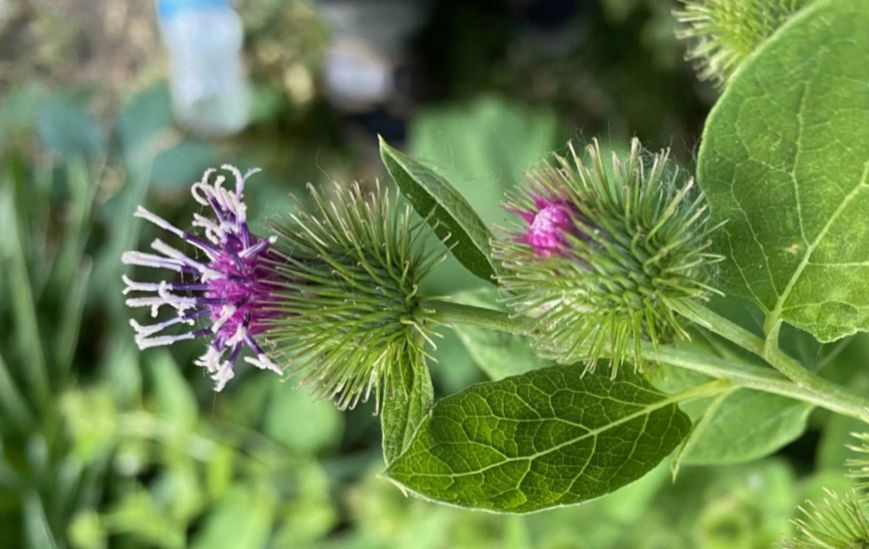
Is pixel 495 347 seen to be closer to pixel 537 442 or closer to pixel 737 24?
pixel 537 442

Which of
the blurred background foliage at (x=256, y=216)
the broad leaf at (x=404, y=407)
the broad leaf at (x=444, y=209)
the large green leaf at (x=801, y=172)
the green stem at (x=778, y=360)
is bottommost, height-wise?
the blurred background foliage at (x=256, y=216)

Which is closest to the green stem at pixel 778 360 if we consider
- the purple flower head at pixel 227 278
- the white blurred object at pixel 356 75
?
the purple flower head at pixel 227 278

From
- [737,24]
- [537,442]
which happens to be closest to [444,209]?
[537,442]

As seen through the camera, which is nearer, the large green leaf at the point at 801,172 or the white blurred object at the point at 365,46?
the large green leaf at the point at 801,172

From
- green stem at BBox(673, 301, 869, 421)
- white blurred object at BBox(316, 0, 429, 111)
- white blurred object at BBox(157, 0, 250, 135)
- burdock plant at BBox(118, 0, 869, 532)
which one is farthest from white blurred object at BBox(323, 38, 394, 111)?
green stem at BBox(673, 301, 869, 421)

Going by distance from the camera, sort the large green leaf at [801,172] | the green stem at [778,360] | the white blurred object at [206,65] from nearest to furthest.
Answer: the large green leaf at [801,172] < the green stem at [778,360] < the white blurred object at [206,65]

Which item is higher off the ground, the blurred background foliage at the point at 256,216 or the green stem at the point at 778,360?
the green stem at the point at 778,360

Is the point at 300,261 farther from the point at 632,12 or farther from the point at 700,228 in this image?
the point at 632,12

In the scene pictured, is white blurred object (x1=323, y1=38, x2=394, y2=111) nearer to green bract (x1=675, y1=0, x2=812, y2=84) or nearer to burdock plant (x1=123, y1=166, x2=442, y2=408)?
green bract (x1=675, y1=0, x2=812, y2=84)

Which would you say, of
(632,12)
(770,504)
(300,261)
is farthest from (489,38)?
(300,261)

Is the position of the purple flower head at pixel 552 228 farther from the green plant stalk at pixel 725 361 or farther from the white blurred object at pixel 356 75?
the white blurred object at pixel 356 75
